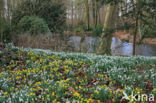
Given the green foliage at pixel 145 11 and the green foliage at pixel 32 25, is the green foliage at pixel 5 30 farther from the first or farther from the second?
the green foliage at pixel 145 11

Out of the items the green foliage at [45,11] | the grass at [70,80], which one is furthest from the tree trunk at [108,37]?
the green foliage at [45,11]

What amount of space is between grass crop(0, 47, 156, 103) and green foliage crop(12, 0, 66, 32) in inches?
388

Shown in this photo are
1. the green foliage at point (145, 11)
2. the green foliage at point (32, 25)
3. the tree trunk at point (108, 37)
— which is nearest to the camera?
the green foliage at point (145, 11)

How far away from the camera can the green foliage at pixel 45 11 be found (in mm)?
16391

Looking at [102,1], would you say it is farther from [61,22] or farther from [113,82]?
[61,22]

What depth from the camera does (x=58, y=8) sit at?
58.9ft

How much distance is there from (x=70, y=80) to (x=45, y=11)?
13965mm

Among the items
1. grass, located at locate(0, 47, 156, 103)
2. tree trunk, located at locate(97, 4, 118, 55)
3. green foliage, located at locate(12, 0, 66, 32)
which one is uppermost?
green foliage, located at locate(12, 0, 66, 32)

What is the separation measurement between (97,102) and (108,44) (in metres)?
7.89

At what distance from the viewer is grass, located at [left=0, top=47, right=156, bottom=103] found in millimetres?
3111

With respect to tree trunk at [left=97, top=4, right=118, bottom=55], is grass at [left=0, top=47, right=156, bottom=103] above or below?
below

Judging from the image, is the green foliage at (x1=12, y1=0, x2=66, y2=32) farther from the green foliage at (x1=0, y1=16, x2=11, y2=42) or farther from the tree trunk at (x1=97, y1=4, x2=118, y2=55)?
the tree trunk at (x1=97, y1=4, x2=118, y2=55)

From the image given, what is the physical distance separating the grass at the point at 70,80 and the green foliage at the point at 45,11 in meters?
9.85

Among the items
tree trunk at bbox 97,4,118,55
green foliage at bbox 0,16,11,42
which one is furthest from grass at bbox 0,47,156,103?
green foliage at bbox 0,16,11,42
